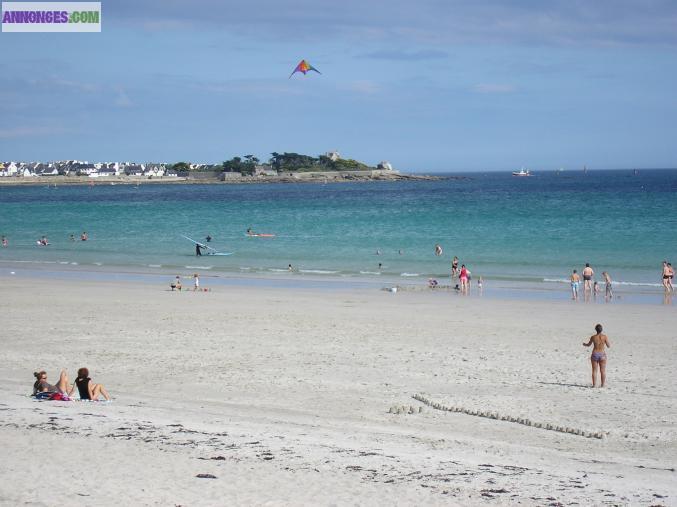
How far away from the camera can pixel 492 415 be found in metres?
12.4

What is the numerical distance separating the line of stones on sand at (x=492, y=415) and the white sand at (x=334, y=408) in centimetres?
15

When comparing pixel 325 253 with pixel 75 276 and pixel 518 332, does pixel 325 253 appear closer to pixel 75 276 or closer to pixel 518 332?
pixel 75 276

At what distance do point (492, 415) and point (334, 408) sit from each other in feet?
7.79

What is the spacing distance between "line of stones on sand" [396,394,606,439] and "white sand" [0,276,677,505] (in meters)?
0.15

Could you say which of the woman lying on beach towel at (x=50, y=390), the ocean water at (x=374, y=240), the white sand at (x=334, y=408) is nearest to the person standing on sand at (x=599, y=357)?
the white sand at (x=334, y=408)

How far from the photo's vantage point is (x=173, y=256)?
45.2 meters

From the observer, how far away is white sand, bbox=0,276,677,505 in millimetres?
8703

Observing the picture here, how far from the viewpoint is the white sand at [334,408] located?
8703 millimetres

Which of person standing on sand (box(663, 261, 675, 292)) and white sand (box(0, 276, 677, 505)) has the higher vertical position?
person standing on sand (box(663, 261, 675, 292))

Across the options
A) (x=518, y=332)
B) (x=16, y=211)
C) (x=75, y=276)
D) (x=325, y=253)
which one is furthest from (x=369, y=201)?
(x=518, y=332)

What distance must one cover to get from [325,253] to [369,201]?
2479 inches

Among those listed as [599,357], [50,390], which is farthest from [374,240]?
[50,390]

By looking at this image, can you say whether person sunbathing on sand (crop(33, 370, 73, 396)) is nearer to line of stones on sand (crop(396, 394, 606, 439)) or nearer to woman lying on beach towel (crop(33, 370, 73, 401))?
woman lying on beach towel (crop(33, 370, 73, 401))

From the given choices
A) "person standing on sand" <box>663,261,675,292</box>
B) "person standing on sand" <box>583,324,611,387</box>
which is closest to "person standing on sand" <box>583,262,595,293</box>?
"person standing on sand" <box>663,261,675,292</box>
